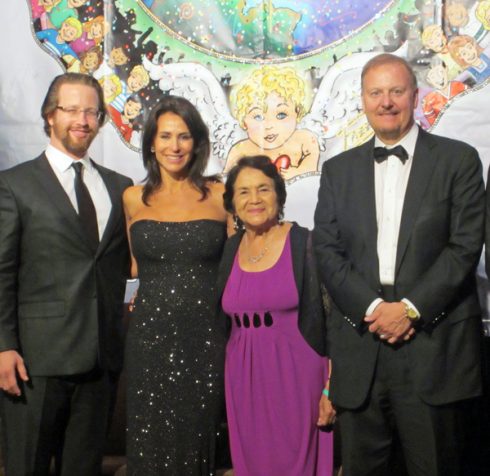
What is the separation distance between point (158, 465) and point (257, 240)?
2.77 feet

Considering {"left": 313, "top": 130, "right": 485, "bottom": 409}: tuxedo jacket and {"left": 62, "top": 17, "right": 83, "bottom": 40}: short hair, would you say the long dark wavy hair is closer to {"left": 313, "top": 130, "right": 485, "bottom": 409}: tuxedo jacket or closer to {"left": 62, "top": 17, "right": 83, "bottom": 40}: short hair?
{"left": 313, "top": 130, "right": 485, "bottom": 409}: tuxedo jacket

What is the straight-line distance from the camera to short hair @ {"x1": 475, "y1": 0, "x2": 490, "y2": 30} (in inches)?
145

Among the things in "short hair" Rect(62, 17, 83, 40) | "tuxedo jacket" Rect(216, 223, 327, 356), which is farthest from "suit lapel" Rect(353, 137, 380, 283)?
"short hair" Rect(62, 17, 83, 40)

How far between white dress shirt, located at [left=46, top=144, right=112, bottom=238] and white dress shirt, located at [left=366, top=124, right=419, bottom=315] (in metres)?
0.96

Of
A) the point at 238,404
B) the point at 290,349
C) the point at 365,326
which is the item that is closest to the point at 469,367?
the point at 365,326

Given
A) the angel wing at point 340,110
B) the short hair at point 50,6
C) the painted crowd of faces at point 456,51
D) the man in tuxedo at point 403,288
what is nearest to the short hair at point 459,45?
the painted crowd of faces at point 456,51

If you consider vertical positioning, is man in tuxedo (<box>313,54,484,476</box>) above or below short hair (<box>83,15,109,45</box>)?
below

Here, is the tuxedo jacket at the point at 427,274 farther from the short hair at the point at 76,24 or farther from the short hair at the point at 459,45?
the short hair at the point at 76,24

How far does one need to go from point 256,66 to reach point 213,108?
26cm

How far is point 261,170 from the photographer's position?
3.18 m

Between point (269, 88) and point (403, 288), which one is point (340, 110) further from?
point (403, 288)

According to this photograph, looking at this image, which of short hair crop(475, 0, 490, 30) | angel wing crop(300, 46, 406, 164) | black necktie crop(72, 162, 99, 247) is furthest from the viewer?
angel wing crop(300, 46, 406, 164)

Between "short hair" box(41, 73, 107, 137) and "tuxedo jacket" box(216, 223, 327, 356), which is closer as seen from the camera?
"tuxedo jacket" box(216, 223, 327, 356)

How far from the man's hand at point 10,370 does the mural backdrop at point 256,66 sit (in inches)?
50.5
